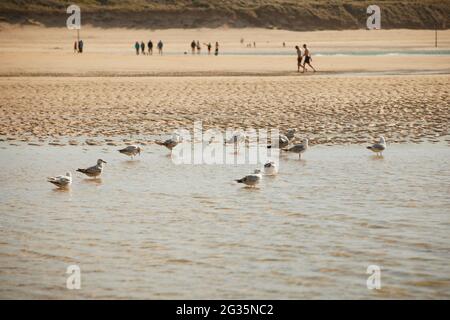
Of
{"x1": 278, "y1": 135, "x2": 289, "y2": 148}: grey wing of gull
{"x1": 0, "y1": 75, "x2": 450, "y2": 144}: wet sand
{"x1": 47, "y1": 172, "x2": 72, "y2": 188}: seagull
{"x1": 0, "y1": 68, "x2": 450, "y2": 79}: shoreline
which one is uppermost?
{"x1": 0, "y1": 68, "x2": 450, "y2": 79}: shoreline

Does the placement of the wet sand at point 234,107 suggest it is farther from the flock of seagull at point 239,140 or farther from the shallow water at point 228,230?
the shallow water at point 228,230

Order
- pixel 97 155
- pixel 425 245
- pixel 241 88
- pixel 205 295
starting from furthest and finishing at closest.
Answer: pixel 241 88 → pixel 97 155 → pixel 425 245 → pixel 205 295

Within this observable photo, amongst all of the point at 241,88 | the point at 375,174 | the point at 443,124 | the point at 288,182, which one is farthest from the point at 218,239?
the point at 241,88

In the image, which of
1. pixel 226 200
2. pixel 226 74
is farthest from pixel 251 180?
pixel 226 74

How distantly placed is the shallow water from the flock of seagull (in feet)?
0.68

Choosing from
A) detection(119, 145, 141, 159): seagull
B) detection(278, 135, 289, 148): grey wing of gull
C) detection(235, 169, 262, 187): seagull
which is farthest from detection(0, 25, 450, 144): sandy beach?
detection(235, 169, 262, 187): seagull

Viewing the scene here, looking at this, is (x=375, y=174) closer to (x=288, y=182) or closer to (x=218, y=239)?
(x=288, y=182)

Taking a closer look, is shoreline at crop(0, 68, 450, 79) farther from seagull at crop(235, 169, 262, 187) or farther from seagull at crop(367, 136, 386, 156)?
seagull at crop(235, 169, 262, 187)

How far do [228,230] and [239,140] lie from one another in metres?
7.17

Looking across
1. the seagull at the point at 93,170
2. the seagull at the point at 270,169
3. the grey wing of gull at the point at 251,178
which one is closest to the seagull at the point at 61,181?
the seagull at the point at 93,170

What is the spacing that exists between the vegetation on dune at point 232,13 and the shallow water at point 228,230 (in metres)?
123

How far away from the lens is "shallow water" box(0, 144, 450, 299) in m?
8.53

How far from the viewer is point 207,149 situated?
1783 cm

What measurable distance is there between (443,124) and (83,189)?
36.3 feet
